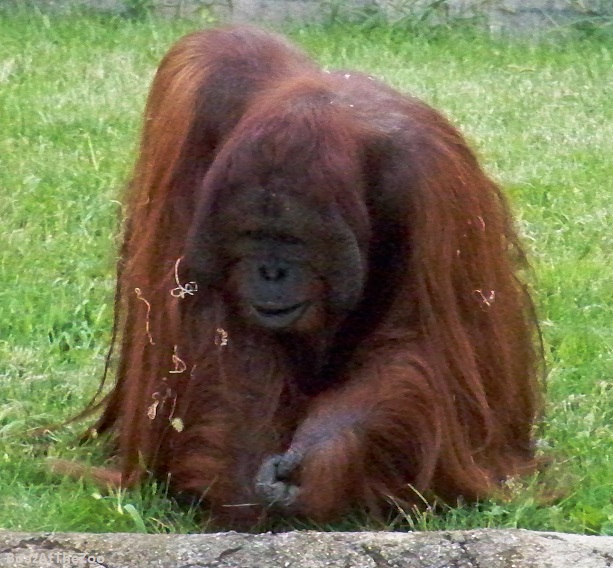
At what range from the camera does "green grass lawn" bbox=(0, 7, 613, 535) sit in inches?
103

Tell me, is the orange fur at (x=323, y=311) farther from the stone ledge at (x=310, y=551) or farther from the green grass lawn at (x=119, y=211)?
the stone ledge at (x=310, y=551)

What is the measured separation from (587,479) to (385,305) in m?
0.59

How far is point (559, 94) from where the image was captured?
22.1 ft

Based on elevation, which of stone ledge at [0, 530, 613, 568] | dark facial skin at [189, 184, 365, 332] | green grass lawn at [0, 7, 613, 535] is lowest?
green grass lawn at [0, 7, 613, 535]

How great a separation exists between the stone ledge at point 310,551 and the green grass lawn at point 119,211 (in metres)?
0.41

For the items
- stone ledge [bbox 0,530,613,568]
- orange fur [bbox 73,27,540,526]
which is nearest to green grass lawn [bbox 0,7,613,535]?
orange fur [bbox 73,27,540,526]

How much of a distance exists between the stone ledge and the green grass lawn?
406 mm

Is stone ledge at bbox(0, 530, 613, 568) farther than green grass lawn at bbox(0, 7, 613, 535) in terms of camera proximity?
No

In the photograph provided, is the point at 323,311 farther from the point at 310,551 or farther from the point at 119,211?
the point at 119,211

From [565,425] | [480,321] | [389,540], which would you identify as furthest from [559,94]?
[389,540]

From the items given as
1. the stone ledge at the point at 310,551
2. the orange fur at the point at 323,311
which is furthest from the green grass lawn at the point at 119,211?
the stone ledge at the point at 310,551

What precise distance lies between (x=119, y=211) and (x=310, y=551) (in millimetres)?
1190

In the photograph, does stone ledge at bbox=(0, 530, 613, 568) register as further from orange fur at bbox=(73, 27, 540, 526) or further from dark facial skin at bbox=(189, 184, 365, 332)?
dark facial skin at bbox=(189, 184, 365, 332)

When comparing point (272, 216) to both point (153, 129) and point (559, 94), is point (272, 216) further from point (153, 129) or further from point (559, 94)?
point (559, 94)
